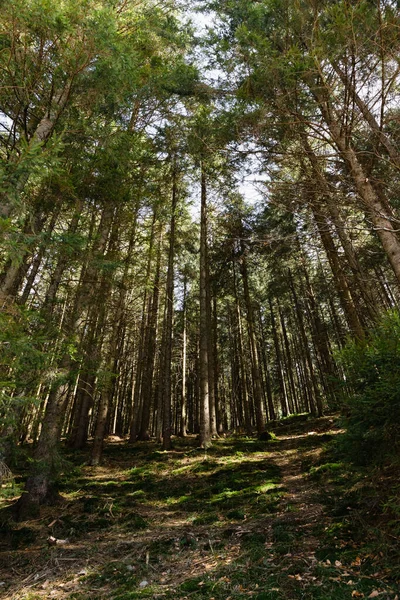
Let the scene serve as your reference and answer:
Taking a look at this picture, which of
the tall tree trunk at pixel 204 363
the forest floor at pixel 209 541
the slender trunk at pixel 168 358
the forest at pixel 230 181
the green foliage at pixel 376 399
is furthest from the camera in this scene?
the slender trunk at pixel 168 358

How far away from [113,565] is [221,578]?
1961 millimetres

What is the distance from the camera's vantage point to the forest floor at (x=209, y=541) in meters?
3.84

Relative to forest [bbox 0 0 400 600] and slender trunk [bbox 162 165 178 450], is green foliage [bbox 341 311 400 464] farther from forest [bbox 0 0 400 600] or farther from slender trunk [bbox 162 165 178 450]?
slender trunk [bbox 162 165 178 450]

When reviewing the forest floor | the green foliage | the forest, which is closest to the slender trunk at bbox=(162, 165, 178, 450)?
the forest

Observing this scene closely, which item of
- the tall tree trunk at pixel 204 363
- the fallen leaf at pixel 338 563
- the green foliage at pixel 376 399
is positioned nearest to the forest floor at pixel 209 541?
the fallen leaf at pixel 338 563

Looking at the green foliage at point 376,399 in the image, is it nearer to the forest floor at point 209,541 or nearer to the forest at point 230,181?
the forest at point 230,181

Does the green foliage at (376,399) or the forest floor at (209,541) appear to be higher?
the green foliage at (376,399)

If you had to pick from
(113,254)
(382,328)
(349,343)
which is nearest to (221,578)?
(349,343)

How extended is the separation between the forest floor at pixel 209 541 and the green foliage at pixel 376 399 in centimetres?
60

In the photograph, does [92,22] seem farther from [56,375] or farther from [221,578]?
[221,578]

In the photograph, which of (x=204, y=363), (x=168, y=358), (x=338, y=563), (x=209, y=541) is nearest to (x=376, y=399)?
(x=338, y=563)

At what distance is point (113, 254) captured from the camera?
985 centimetres

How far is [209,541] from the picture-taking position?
5.42 meters

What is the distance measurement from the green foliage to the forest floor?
60 cm
